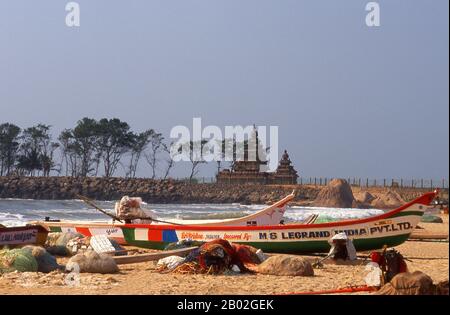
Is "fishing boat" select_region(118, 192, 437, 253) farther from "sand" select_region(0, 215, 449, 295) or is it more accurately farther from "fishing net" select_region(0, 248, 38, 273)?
"fishing net" select_region(0, 248, 38, 273)

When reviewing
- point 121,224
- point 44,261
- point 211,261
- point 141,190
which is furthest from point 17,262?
point 141,190

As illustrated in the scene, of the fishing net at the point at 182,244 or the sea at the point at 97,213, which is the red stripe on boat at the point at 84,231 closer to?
the fishing net at the point at 182,244

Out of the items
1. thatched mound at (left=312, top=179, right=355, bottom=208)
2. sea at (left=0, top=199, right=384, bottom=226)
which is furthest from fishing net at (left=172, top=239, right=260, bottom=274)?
thatched mound at (left=312, top=179, right=355, bottom=208)

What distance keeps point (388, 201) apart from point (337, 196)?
232 inches

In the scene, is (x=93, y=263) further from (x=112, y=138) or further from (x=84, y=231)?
(x=112, y=138)

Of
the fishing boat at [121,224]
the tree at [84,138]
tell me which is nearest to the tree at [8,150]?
the tree at [84,138]

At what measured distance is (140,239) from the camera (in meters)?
16.6

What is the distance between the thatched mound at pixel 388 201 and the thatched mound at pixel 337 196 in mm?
3113

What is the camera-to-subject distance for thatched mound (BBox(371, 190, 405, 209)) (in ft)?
213

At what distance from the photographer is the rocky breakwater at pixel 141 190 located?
254 ft

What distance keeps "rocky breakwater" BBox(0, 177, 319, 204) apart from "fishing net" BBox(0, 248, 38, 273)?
2496 inches

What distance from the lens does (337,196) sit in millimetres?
63406

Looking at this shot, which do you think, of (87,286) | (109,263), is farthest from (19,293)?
(109,263)

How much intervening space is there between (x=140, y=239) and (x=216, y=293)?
6880 millimetres
